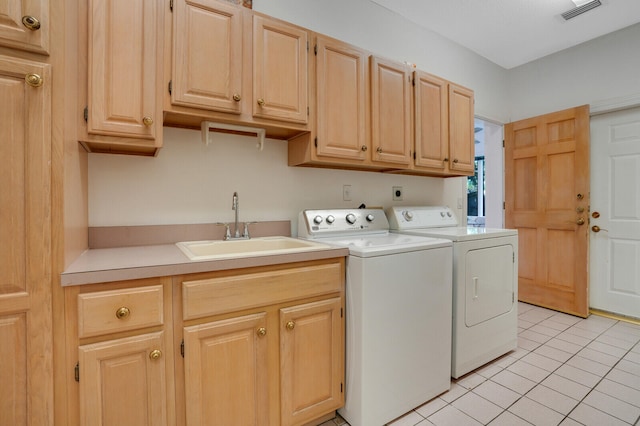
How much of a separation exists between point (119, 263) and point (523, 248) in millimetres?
3862

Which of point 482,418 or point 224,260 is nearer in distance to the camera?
point 224,260

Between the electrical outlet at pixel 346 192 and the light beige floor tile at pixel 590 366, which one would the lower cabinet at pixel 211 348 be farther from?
the light beige floor tile at pixel 590 366

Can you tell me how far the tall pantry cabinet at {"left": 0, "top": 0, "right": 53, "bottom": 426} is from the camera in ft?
3.04

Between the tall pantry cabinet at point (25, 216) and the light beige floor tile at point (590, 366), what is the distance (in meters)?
2.89

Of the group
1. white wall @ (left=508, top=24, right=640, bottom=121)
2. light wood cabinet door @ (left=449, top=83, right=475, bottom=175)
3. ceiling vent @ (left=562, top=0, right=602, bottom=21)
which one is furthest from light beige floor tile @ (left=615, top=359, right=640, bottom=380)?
ceiling vent @ (left=562, top=0, right=602, bottom=21)

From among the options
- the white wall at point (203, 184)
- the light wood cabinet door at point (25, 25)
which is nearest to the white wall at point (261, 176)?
the white wall at point (203, 184)

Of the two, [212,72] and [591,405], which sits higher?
[212,72]

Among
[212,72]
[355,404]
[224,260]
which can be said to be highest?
[212,72]

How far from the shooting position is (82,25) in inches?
47.5

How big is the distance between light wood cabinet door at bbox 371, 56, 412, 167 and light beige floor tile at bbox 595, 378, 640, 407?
71.2 inches

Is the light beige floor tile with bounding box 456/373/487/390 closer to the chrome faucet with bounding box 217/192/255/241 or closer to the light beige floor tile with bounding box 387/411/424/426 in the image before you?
the light beige floor tile with bounding box 387/411/424/426

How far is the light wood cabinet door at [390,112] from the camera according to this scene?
Result: 2.03 metres

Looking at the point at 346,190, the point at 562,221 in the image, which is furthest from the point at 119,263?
the point at 562,221

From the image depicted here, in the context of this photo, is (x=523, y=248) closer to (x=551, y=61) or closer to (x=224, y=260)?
(x=551, y=61)
